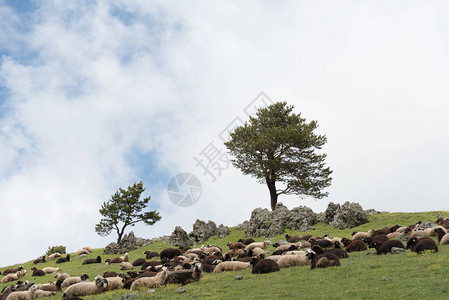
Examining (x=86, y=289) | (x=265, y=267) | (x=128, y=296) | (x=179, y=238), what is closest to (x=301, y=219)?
(x=179, y=238)

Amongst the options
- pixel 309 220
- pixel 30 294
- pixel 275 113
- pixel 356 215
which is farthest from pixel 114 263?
pixel 275 113

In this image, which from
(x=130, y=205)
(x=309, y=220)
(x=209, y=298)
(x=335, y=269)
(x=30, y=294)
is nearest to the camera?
(x=209, y=298)

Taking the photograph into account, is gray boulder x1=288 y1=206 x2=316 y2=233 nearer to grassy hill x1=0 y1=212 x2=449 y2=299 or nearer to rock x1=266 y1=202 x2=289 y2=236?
rock x1=266 y1=202 x2=289 y2=236

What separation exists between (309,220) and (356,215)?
6236 mm

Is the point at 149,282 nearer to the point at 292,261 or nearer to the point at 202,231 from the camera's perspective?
the point at 292,261

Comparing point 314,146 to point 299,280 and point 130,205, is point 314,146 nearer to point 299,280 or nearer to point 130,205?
point 130,205

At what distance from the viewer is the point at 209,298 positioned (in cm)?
1275

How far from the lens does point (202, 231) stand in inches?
2076

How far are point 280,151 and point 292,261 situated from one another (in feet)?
128

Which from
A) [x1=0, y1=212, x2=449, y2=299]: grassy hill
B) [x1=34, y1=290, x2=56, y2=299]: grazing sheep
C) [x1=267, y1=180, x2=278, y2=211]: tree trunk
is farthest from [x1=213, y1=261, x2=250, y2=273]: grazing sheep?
[x1=267, y1=180, x2=278, y2=211]: tree trunk

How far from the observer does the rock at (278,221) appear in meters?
46.2

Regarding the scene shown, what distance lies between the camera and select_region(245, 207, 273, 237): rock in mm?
48250

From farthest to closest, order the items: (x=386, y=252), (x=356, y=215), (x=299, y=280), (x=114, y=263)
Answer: (x=356, y=215) < (x=114, y=263) < (x=386, y=252) < (x=299, y=280)

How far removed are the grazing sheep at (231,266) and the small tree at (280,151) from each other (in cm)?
3453
